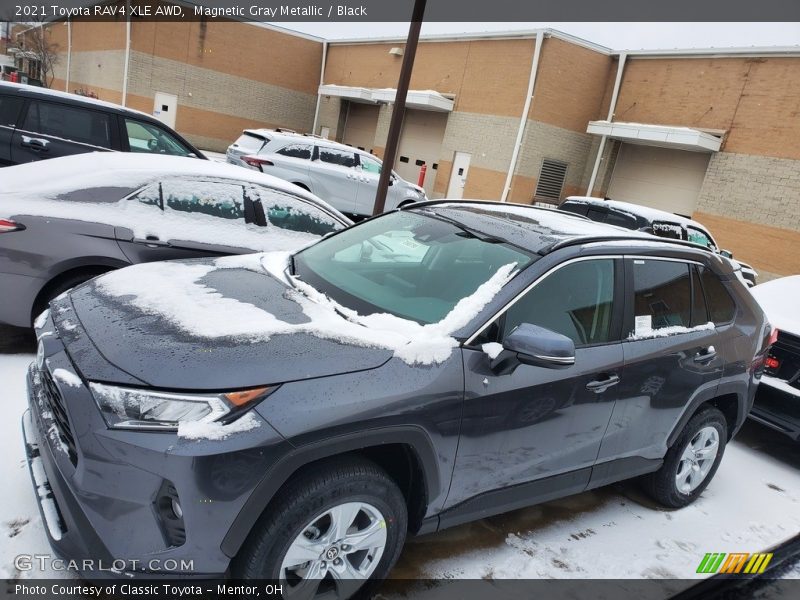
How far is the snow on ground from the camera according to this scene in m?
2.75

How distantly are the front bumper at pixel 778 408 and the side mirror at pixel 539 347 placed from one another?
11.2ft

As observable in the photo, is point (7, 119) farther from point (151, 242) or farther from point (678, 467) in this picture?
point (678, 467)

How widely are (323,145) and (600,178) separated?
35.4 feet

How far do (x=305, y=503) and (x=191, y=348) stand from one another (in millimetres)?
734

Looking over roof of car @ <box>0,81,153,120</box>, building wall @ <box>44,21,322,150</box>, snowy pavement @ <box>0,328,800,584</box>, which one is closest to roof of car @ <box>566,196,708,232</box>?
snowy pavement @ <box>0,328,800,584</box>

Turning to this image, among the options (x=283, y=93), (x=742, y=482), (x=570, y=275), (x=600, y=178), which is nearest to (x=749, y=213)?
(x=600, y=178)

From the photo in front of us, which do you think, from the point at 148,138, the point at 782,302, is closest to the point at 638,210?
the point at 782,302

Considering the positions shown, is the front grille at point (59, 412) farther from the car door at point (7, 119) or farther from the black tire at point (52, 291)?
the car door at point (7, 119)

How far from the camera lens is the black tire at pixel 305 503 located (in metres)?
2.04

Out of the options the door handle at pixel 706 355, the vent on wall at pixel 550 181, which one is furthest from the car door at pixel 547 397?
the vent on wall at pixel 550 181

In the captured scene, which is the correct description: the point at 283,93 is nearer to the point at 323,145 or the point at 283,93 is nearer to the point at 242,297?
the point at 323,145

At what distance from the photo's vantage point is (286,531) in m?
2.06

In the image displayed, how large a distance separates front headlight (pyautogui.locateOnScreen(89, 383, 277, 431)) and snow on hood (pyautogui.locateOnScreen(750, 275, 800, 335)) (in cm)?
490

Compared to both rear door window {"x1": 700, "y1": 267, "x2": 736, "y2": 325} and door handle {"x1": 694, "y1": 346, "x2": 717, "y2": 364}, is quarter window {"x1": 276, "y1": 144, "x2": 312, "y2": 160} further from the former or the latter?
door handle {"x1": 694, "y1": 346, "x2": 717, "y2": 364}
